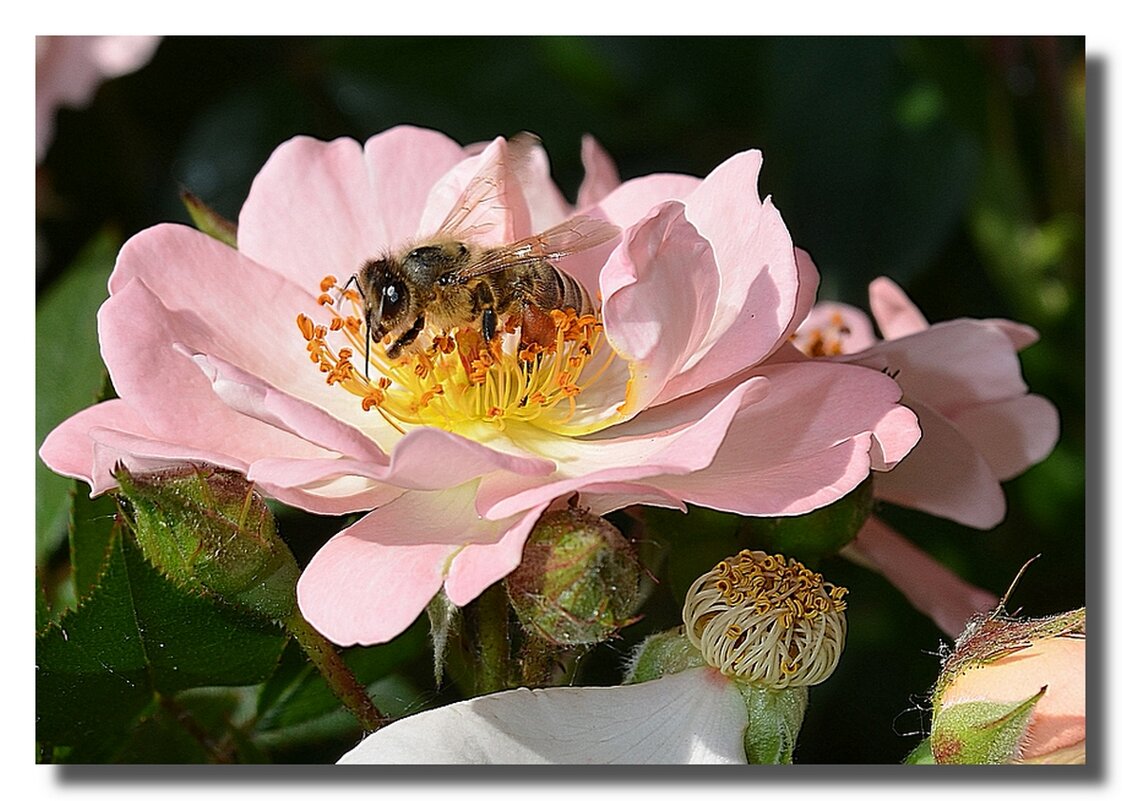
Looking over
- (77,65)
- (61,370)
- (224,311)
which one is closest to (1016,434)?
(224,311)

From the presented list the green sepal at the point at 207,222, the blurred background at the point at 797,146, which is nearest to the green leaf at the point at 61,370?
the blurred background at the point at 797,146

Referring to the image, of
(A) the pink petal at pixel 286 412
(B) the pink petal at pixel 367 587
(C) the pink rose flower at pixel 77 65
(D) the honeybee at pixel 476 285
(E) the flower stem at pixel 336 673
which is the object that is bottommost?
(E) the flower stem at pixel 336 673

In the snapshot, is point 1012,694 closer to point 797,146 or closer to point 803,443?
point 803,443

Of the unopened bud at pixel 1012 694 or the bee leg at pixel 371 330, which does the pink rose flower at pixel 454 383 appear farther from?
the unopened bud at pixel 1012 694

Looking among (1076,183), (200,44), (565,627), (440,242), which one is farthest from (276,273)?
(1076,183)

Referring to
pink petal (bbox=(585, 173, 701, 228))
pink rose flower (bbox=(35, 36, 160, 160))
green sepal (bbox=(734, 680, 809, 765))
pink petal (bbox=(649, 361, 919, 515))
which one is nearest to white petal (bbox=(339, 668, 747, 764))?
green sepal (bbox=(734, 680, 809, 765))

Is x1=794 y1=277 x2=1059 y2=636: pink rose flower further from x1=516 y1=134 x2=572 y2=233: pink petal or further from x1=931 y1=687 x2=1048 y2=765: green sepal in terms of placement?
x1=516 y1=134 x2=572 y2=233: pink petal
